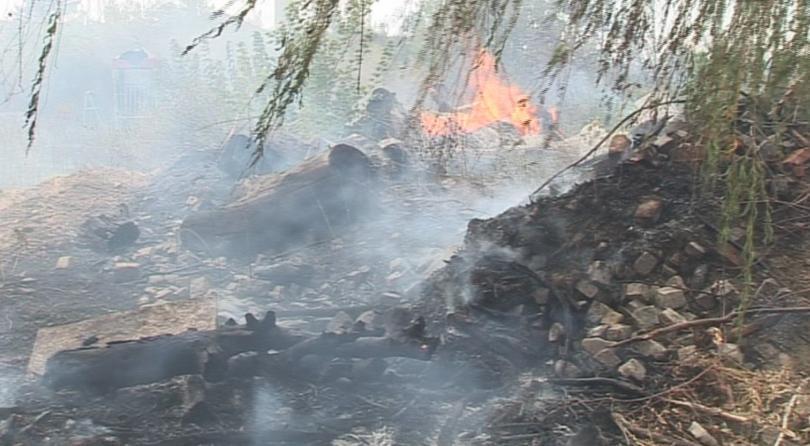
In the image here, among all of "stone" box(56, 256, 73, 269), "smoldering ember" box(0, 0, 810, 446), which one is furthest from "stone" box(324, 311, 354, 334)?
"stone" box(56, 256, 73, 269)

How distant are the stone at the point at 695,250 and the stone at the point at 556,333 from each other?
64 cm

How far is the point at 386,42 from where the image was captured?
2.50 metres

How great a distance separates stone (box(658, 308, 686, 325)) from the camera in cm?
306

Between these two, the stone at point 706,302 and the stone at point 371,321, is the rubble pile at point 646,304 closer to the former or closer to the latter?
the stone at point 706,302

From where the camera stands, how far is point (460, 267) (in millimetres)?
3982

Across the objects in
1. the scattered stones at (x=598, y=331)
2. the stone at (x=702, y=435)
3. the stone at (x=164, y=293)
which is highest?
the scattered stones at (x=598, y=331)

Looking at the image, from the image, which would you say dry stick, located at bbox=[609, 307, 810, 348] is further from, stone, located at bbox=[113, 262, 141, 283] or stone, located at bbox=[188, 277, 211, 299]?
stone, located at bbox=[113, 262, 141, 283]

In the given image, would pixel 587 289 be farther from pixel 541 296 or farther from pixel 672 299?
pixel 672 299

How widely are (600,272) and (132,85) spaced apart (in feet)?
25.4

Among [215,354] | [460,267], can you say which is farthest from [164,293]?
[460,267]

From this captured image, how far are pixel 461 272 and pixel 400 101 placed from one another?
12.2ft

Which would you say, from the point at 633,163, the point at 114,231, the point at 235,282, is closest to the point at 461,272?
the point at 633,163

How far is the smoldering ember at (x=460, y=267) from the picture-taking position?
2.15m

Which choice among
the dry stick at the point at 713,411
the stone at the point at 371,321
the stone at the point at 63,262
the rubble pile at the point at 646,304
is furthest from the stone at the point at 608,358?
the stone at the point at 63,262
